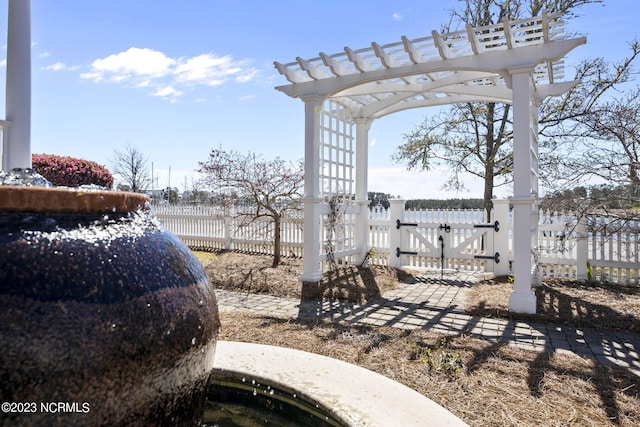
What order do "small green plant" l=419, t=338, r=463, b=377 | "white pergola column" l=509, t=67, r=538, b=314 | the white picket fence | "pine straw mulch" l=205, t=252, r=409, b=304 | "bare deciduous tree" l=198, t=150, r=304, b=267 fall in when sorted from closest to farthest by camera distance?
"small green plant" l=419, t=338, r=463, b=377 → "white pergola column" l=509, t=67, r=538, b=314 → "pine straw mulch" l=205, t=252, r=409, b=304 → the white picket fence → "bare deciduous tree" l=198, t=150, r=304, b=267

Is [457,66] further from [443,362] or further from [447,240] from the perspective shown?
[443,362]

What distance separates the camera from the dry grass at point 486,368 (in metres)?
2.22

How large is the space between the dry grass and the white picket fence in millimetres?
1772

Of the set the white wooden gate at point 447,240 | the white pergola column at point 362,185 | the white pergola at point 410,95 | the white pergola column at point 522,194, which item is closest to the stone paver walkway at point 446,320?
the white pergola column at point 522,194

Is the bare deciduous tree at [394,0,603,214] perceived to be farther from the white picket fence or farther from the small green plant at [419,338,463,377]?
the small green plant at [419,338,463,377]

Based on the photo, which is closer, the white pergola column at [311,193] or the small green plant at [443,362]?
the small green plant at [443,362]

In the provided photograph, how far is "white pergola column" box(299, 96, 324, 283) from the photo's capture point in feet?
19.6

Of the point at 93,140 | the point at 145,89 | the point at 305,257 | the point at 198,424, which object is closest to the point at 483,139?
the point at 305,257

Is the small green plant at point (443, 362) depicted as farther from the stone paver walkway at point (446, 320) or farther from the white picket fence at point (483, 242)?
the white picket fence at point (483, 242)

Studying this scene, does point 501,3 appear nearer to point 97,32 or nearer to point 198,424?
point 97,32

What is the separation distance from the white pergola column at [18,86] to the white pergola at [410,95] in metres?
3.12

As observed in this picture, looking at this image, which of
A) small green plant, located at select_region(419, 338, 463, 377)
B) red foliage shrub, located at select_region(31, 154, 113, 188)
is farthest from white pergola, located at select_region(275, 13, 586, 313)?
red foliage shrub, located at select_region(31, 154, 113, 188)

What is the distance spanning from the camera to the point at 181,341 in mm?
996

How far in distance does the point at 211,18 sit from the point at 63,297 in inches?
230
